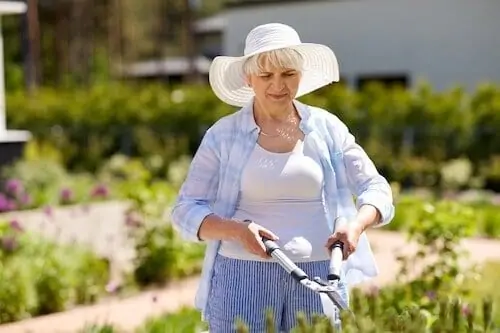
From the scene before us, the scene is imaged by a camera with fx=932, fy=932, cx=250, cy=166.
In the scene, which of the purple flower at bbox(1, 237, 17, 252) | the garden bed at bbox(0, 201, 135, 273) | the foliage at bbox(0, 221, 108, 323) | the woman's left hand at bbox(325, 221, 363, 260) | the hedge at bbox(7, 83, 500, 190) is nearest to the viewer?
the woman's left hand at bbox(325, 221, 363, 260)

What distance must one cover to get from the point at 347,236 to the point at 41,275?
4.27 meters

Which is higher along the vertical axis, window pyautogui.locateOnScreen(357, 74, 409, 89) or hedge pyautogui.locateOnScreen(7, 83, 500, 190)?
window pyautogui.locateOnScreen(357, 74, 409, 89)

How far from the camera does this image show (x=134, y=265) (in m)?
7.86

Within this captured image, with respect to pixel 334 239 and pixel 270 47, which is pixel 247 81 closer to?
pixel 270 47

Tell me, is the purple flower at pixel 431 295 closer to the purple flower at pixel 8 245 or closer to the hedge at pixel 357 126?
the purple flower at pixel 8 245

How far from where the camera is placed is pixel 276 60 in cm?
305

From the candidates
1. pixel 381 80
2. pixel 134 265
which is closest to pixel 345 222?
pixel 134 265

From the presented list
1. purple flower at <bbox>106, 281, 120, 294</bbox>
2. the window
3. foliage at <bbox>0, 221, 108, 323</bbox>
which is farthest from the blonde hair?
the window

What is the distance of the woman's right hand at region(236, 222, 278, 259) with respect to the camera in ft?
9.48

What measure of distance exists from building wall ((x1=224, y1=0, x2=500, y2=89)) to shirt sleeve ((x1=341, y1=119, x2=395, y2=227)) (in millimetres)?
16161

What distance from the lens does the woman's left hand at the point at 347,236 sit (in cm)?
295

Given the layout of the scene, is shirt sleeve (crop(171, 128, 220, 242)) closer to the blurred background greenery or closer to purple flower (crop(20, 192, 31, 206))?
the blurred background greenery

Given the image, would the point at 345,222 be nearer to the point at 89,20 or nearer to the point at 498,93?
the point at 498,93

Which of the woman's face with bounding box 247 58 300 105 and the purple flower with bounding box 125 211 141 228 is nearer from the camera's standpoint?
the woman's face with bounding box 247 58 300 105
